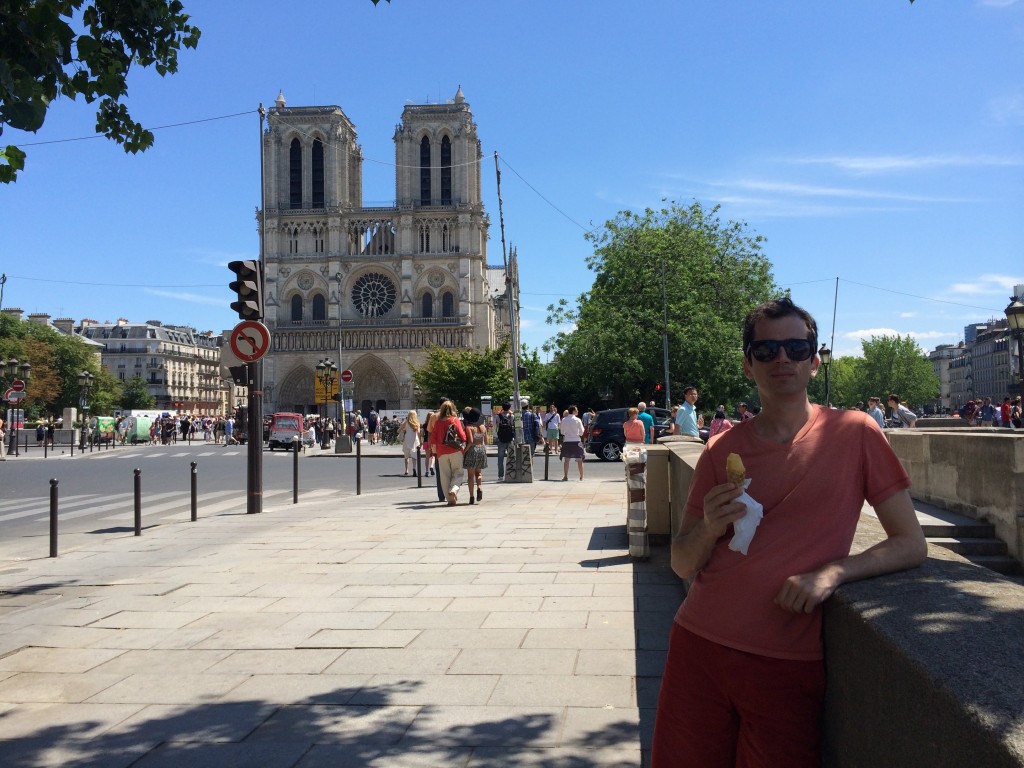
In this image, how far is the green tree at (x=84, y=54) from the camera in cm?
588

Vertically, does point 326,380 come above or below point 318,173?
below

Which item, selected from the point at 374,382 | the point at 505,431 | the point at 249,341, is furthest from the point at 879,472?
the point at 374,382

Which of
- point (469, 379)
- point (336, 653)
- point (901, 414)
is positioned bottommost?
point (336, 653)

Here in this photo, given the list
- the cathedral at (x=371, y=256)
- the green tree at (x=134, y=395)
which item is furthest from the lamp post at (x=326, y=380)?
the green tree at (x=134, y=395)

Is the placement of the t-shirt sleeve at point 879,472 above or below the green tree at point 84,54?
below

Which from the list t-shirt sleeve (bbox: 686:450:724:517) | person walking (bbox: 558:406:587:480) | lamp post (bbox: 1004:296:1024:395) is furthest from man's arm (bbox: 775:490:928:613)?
lamp post (bbox: 1004:296:1024:395)

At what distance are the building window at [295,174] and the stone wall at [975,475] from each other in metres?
79.7

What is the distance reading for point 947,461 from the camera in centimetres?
877

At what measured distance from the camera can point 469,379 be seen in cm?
5869

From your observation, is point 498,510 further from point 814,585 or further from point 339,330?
point 339,330

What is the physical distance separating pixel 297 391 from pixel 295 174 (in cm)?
1943

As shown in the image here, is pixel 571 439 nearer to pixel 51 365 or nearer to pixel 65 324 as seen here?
pixel 51 365

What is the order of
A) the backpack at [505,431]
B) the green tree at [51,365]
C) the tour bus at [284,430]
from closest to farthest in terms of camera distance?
1. the backpack at [505,431]
2. the tour bus at [284,430]
3. the green tree at [51,365]

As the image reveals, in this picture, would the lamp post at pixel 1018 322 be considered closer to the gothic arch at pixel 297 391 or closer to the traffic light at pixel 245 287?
the traffic light at pixel 245 287
